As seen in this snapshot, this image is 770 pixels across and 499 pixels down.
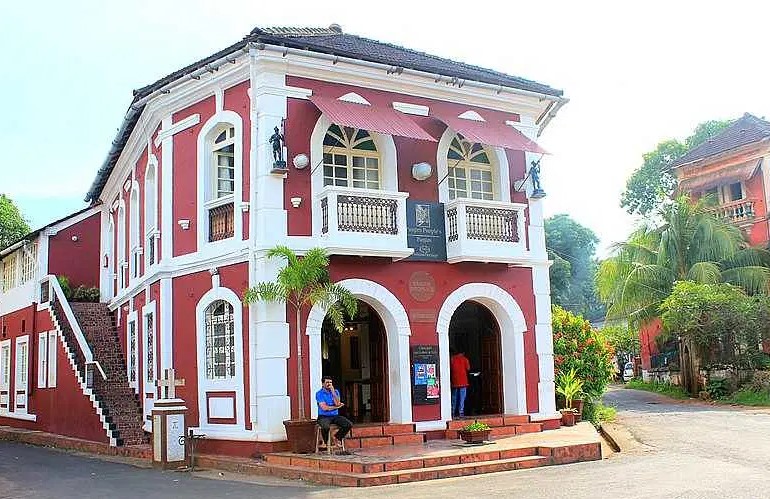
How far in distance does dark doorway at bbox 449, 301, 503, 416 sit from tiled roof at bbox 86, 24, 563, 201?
16.1 feet

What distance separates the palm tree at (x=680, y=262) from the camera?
28.4 meters

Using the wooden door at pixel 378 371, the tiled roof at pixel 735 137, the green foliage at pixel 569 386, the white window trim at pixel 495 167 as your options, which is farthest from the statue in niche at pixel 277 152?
the tiled roof at pixel 735 137

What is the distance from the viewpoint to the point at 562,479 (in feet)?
37.7

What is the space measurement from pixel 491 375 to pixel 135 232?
957 centimetres

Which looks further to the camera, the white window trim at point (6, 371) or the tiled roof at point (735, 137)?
the tiled roof at point (735, 137)

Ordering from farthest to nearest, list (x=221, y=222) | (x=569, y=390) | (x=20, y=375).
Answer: (x=20, y=375)
(x=569, y=390)
(x=221, y=222)

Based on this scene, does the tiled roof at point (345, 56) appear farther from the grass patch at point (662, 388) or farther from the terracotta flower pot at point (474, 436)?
the grass patch at point (662, 388)

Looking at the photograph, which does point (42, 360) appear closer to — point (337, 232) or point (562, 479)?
point (337, 232)

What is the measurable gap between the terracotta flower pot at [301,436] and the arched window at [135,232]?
7.61 m

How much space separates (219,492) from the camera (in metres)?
11.5

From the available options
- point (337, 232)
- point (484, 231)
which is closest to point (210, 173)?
point (337, 232)

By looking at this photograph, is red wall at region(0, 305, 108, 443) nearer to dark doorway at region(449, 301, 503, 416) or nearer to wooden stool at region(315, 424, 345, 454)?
wooden stool at region(315, 424, 345, 454)

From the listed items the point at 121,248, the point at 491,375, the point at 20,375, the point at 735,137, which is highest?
the point at 735,137

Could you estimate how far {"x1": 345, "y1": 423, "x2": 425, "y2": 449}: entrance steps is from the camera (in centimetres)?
1453
